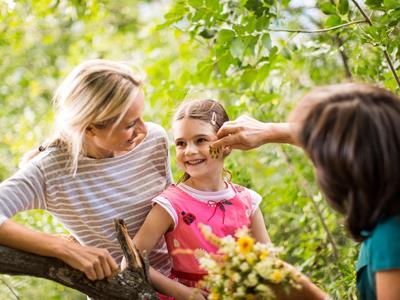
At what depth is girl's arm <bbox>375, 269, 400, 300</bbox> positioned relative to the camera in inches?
62.4

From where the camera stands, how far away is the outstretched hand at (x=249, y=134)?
2.34 metres

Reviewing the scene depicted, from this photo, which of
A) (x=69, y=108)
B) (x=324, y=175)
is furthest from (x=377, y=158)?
(x=69, y=108)

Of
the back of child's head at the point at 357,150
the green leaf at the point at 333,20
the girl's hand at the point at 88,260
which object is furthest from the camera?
the green leaf at the point at 333,20

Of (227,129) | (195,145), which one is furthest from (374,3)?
(195,145)

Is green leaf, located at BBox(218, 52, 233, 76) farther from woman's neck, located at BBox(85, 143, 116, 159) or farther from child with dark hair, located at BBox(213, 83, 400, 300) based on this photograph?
child with dark hair, located at BBox(213, 83, 400, 300)


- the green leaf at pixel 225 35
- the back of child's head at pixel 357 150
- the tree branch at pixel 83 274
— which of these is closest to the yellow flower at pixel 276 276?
the back of child's head at pixel 357 150

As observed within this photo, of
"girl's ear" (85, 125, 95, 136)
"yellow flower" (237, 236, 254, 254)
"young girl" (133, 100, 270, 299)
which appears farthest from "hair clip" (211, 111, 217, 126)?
"yellow flower" (237, 236, 254, 254)

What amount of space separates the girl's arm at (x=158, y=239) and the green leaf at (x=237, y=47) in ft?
2.31

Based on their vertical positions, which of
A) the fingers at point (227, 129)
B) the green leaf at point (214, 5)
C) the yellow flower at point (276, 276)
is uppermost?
the green leaf at point (214, 5)

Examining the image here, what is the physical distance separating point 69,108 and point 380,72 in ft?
5.81

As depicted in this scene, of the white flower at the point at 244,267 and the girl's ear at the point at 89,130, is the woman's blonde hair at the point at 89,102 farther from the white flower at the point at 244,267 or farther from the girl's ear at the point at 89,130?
the white flower at the point at 244,267

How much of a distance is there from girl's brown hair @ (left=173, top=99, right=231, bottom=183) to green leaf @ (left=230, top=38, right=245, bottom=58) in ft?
0.72

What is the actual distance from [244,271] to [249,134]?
0.79 meters

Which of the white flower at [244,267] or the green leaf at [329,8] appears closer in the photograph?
the white flower at [244,267]
